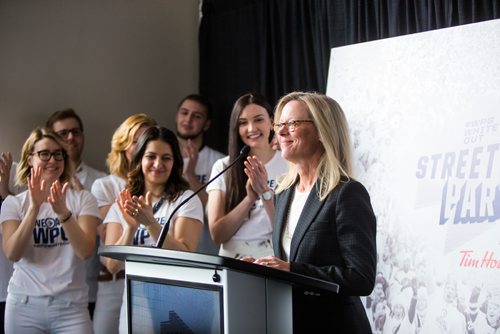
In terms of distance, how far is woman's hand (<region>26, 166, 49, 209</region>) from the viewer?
3.49 metres

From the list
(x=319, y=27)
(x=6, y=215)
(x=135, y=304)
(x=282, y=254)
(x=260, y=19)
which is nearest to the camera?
(x=135, y=304)

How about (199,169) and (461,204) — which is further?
(199,169)

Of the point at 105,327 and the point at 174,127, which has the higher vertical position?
the point at 174,127

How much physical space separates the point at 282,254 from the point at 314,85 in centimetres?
235

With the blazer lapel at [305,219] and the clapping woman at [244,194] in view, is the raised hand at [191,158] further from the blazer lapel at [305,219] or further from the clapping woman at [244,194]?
the blazer lapel at [305,219]

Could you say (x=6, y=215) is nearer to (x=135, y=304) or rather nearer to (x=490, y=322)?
A: (x=135, y=304)

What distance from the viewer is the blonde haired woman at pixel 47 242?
139 inches

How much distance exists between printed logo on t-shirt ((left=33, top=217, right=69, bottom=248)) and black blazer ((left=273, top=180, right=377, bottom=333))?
5.62 ft

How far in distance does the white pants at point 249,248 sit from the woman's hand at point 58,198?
81 cm

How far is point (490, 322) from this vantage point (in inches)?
113

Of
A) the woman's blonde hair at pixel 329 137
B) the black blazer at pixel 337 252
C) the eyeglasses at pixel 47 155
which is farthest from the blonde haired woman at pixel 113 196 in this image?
the black blazer at pixel 337 252

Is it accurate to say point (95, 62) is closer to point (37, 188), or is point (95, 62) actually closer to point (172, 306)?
point (37, 188)

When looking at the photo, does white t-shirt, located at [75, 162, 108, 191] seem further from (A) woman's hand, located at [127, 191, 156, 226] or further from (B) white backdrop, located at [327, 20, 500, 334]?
(B) white backdrop, located at [327, 20, 500, 334]

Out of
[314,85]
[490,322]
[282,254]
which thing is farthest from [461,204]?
[314,85]
